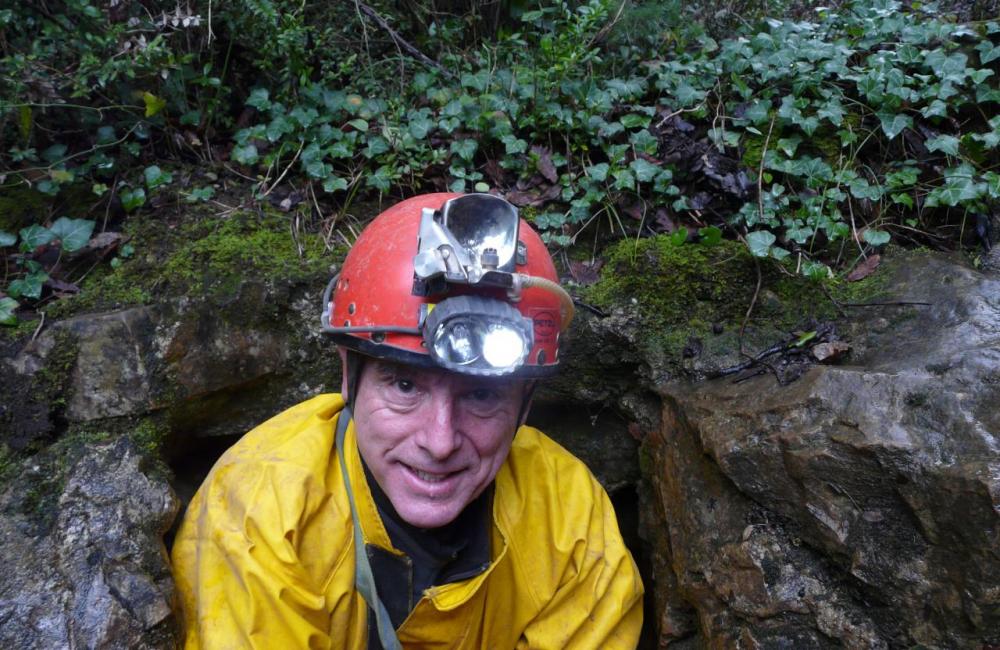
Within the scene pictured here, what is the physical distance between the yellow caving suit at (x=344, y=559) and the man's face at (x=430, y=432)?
0.23 m

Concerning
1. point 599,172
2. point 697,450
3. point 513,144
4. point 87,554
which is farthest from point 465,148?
point 87,554

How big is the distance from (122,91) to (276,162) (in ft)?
2.46

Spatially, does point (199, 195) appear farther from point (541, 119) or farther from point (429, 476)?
point (429, 476)

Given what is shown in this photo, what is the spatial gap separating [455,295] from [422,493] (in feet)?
2.02

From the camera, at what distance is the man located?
2004 millimetres

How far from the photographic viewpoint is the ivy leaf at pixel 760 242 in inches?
114

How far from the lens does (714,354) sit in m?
2.86

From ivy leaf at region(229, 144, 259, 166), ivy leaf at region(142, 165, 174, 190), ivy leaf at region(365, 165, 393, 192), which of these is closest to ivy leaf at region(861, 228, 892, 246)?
ivy leaf at region(365, 165, 393, 192)

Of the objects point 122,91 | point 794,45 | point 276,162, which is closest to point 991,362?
point 794,45

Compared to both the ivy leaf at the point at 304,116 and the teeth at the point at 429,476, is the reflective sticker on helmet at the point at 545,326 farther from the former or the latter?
the ivy leaf at the point at 304,116

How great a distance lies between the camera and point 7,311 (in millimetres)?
2713

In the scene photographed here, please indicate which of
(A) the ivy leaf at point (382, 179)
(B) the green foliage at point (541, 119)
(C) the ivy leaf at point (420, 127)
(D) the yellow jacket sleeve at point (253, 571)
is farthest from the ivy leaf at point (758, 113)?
(D) the yellow jacket sleeve at point (253, 571)

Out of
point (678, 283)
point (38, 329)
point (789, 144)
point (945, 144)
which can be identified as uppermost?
point (945, 144)

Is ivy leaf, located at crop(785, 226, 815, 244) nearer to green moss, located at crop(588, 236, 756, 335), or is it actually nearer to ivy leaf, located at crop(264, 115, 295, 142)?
green moss, located at crop(588, 236, 756, 335)
